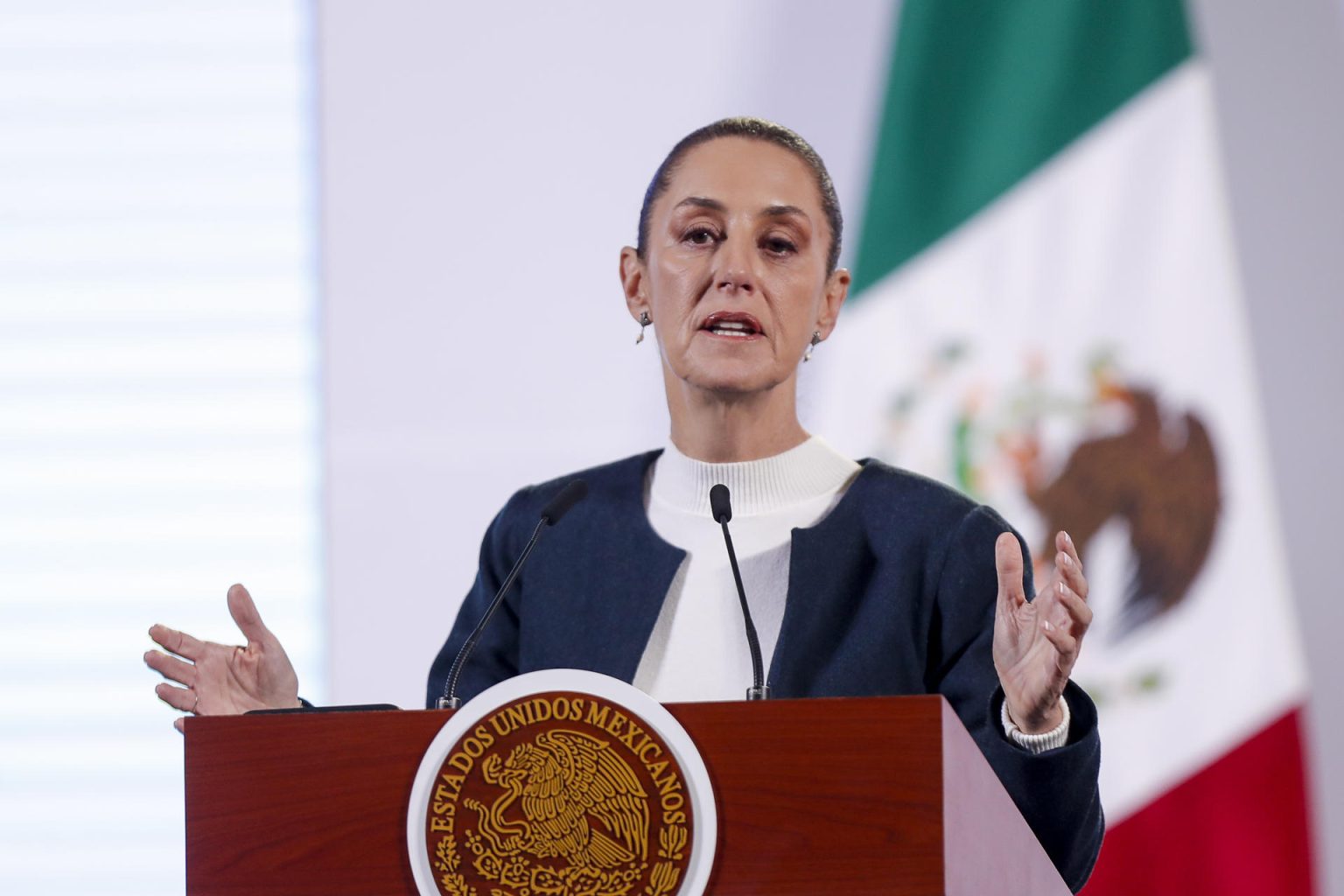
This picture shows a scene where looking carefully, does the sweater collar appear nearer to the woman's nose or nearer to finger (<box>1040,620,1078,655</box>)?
the woman's nose

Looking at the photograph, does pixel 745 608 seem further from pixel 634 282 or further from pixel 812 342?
pixel 634 282

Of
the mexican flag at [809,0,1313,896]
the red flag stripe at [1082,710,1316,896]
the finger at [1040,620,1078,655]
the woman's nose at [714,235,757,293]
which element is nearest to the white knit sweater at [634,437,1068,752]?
the woman's nose at [714,235,757,293]

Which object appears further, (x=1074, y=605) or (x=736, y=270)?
(x=736, y=270)

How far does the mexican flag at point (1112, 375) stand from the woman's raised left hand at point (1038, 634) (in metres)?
1.67

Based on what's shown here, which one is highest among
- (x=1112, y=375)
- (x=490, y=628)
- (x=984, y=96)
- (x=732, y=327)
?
A: (x=984, y=96)

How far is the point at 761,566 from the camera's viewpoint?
2.15m

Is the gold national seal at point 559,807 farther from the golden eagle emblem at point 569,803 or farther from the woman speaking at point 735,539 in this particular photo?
the woman speaking at point 735,539

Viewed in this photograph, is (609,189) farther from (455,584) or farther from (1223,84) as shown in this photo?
(1223,84)

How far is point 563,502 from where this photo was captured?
1.86 meters

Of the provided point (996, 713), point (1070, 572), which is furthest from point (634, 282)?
point (1070, 572)

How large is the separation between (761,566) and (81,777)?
1814 millimetres

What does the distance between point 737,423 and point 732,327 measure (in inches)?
5.2

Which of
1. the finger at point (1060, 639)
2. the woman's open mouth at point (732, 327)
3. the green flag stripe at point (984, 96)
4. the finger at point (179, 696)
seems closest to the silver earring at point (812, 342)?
the woman's open mouth at point (732, 327)

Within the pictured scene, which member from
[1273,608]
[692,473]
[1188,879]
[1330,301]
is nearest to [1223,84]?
[1330,301]
